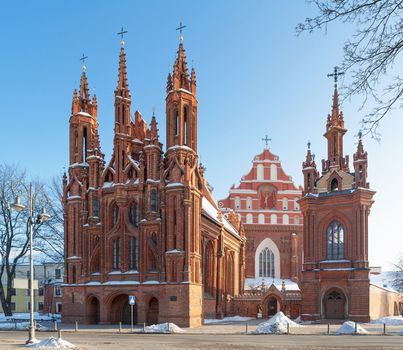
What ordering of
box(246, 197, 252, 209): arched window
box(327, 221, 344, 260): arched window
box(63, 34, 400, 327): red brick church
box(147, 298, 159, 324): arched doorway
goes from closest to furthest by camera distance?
1. box(63, 34, 400, 327): red brick church
2. box(147, 298, 159, 324): arched doorway
3. box(327, 221, 344, 260): arched window
4. box(246, 197, 252, 209): arched window

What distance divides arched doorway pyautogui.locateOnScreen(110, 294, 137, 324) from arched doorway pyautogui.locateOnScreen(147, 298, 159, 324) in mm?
1695

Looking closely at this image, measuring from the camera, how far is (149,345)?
2386 centimetres

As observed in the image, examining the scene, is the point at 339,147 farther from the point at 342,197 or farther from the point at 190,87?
the point at 190,87

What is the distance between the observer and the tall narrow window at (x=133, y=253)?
42.5m

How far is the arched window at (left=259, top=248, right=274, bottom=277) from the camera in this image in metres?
67.7

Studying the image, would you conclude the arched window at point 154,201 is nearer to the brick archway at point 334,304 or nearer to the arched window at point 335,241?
the arched window at point 335,241

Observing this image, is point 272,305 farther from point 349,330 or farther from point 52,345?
point 52,345

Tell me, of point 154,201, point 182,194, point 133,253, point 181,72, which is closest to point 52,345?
point 182,194

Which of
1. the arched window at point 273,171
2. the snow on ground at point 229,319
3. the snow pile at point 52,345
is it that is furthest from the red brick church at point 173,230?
the snow pile at point 52,345

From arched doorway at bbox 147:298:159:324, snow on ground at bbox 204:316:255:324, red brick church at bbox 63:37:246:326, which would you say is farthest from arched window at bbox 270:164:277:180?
arched doorway at bbox 147:298:159:324

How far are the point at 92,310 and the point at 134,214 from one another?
8.63 m

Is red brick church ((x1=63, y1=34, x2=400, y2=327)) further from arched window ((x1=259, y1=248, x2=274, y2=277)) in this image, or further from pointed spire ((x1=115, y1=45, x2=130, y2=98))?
arched window ((x1=259, y1=248, x2=274, y2=277))

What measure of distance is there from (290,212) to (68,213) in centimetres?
3153

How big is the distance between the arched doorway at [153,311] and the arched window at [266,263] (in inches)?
1114
